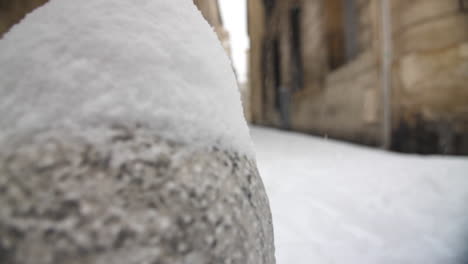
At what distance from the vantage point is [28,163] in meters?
0.38

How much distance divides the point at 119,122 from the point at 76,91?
0.07 meters

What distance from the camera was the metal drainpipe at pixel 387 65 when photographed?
2.79 m

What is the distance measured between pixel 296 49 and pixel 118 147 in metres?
5.63

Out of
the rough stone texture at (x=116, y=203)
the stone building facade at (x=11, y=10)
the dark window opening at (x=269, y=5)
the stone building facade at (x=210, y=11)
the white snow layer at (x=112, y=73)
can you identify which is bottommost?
the rough stone texture at (x=116, y=203)

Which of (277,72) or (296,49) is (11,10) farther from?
(277,72)

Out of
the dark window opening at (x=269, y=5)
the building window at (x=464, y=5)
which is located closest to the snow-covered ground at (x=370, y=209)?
the building window at (x=464, y=5)

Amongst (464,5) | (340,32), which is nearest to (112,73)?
(464,5)

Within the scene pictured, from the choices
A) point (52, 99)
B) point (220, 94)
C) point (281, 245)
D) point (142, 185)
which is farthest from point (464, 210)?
point (52, 99)

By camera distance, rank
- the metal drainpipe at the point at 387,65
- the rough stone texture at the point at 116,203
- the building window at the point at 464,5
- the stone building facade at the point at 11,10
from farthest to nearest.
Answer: the metal drainpipe at the point at 387,65 → the building window at the point at 464,5 → the stone building facade at the point at 11,10 → the rough stone texture at the point at 116,203

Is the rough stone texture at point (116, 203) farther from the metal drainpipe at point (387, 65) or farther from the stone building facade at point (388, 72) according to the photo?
the metal drainpipe at point (387, 65)

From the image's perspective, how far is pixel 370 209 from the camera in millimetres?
1585

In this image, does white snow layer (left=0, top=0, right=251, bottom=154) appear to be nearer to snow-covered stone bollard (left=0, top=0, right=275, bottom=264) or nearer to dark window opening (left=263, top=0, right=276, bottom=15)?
snow-covered stone bollard (left=0, top=0, right=275, bottom=264)

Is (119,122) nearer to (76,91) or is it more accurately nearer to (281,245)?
(76,91)

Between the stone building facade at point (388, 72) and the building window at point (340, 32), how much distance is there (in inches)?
0.5
